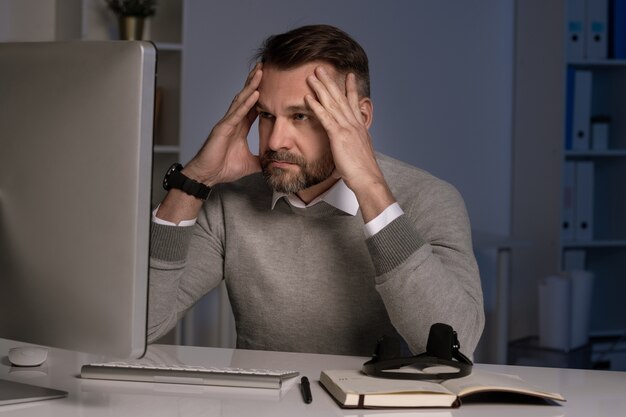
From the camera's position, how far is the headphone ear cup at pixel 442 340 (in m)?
1.35

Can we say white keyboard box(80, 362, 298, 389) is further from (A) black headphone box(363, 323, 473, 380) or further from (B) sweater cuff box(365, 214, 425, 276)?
(B) sweater cuff box(365, 214, 425, 276)

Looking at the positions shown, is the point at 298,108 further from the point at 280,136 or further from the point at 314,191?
the point at 314,191

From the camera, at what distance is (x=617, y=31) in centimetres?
411

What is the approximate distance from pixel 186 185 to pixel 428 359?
0.70 meters

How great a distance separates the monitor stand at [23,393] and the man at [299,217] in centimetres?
50

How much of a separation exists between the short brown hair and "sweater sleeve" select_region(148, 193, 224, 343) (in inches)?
12.9

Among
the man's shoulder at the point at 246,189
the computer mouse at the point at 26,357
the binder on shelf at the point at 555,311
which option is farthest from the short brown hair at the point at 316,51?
the binder on shelf at the point at 555,311

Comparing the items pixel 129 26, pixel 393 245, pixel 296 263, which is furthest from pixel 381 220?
pixel 129 26

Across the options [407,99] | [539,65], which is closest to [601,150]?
[539,65]

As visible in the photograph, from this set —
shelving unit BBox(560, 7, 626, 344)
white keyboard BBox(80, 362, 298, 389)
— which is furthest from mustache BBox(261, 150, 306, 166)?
shelving unit BBox(560, 7, 626, 344)

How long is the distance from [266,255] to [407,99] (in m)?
2.44

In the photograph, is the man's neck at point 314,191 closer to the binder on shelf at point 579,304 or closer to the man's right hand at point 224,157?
the man's right hand at point 224,157

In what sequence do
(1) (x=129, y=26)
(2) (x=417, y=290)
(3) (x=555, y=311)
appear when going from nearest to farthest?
(2) (x=417, y=290)
(1) (x=129, y=26)
(3) (x=555, y=311)

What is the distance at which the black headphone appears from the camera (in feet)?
4.31
